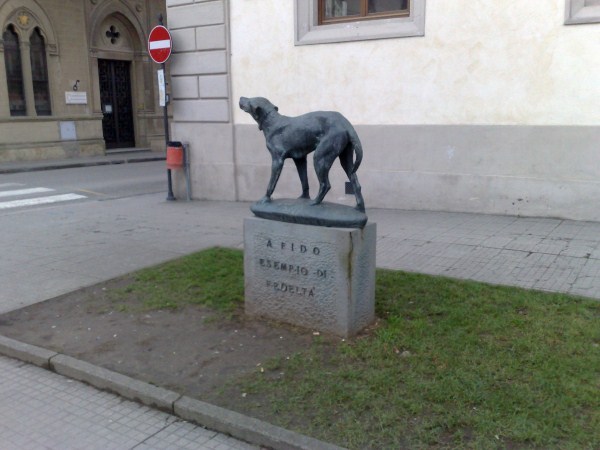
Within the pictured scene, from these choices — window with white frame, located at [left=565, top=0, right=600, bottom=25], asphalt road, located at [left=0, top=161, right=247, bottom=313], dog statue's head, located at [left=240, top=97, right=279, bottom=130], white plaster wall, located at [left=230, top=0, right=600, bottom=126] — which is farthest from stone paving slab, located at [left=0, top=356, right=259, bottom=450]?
window with white frame, located at [left=565, top=0, right=600, bottom=25]

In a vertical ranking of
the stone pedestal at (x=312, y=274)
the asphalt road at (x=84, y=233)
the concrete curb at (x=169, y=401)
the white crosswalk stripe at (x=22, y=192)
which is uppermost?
the stone pedestal at (x=312, y=274)

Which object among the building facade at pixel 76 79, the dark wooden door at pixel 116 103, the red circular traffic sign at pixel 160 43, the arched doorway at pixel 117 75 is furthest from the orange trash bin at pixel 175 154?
the dark wooden door at pixel 116 103

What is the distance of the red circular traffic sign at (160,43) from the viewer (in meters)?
11.4

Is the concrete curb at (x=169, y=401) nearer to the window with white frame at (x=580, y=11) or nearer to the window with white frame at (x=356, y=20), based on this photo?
the window with white frame at (x=356, y=20)

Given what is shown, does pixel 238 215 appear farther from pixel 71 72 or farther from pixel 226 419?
pixel 71 72

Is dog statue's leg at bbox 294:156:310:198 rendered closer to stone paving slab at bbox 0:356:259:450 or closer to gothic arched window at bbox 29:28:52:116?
stone paving slab at bbox 0:356:259:450

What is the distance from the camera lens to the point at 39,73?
20.8 meters

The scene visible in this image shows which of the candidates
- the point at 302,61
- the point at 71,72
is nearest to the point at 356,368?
the point at 302,61

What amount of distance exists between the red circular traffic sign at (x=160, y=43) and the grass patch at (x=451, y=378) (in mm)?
7283

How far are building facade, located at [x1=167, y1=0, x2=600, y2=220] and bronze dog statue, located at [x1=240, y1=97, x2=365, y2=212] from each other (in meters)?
4.96

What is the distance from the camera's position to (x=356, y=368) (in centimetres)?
420

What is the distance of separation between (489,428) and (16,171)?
18.3m

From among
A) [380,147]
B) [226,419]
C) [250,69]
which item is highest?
[250,69]

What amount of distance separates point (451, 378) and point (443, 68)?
659 centimetres
